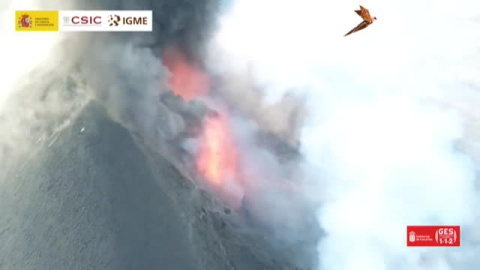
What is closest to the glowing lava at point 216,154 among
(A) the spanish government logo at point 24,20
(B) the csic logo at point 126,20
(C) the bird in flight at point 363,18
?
(B) the csic logo at point 126,20

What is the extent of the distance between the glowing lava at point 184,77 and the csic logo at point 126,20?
299 inches

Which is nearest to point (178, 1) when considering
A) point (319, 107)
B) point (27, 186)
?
point (319, 107)

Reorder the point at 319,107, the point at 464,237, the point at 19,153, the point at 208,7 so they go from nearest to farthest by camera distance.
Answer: the point at 464,237 → the point at 19,153 → the point at 319,107 → the point at 208,7

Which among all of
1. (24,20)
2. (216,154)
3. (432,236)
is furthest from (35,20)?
(432,236)

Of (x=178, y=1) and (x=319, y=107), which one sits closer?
(x=319, y=107)

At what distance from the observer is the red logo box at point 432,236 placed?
28.1 m

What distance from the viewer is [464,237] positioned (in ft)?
100

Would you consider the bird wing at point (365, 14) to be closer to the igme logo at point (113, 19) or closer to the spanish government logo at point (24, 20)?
the igme logo at point (113, 19)

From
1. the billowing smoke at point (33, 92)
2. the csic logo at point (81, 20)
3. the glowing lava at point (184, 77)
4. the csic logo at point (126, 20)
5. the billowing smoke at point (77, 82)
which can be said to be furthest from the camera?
the glowing lava at point (184, 77)

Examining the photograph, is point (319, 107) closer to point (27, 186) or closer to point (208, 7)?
point (208, 7)

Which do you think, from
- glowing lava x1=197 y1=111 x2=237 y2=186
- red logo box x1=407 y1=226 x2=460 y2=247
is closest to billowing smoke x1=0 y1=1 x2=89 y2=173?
glowing lava x1=197 y1=111 x2=237 y2=186

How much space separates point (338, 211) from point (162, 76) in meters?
12.7

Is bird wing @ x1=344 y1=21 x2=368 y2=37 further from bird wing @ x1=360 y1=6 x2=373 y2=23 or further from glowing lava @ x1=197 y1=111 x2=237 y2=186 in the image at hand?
glowing lava @ x1=197 y1=111 x2=237 y2=186

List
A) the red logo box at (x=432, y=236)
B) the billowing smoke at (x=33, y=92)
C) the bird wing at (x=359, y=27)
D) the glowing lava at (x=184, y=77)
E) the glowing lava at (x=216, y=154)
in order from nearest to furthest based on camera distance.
A: the red logo box at (x=432, y=236), the bird wing at (x=359, y=27), the billowing smoke at (x=33, y=92), the glowing lava at (x=216, y=154), the glowing lava at (x=184, y=77)
